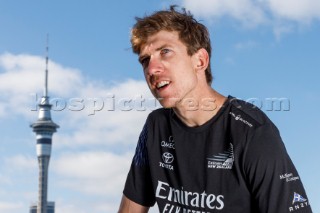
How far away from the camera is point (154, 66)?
5.53 meters

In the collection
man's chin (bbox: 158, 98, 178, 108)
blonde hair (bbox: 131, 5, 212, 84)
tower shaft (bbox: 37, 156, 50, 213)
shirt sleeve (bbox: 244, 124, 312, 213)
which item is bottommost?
shirt sleeve (bbox: 244, 124, 312, 213)

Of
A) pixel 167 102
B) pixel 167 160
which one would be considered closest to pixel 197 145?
pixel 167 160

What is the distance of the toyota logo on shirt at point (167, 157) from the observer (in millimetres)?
5938

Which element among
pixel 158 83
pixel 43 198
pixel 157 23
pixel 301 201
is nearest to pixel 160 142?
pixel 158 83

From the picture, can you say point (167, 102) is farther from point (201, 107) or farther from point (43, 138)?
point (43, 138)

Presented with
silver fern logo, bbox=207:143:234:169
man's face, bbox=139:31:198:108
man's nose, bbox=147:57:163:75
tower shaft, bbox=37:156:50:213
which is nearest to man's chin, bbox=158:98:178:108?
man's face, bbox=139:31:198:108

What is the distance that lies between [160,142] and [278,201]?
156 centimetres

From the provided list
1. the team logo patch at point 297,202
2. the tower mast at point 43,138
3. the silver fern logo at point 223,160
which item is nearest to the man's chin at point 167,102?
the silver fern logo at point 223,160

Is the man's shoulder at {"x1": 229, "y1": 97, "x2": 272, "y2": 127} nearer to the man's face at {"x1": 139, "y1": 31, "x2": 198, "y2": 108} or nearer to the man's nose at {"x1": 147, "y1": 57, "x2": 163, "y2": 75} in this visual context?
the man's face at {"x1": 139, "y1": 31, "x2": 198, "y2": 108}

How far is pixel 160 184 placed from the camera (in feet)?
19.3

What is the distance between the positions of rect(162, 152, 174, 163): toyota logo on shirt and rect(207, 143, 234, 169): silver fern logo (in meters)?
0.51

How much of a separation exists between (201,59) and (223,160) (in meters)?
1.08

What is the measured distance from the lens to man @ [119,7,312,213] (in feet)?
16.9

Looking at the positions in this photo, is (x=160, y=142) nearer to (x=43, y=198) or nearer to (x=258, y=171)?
(x=258, y=171)
